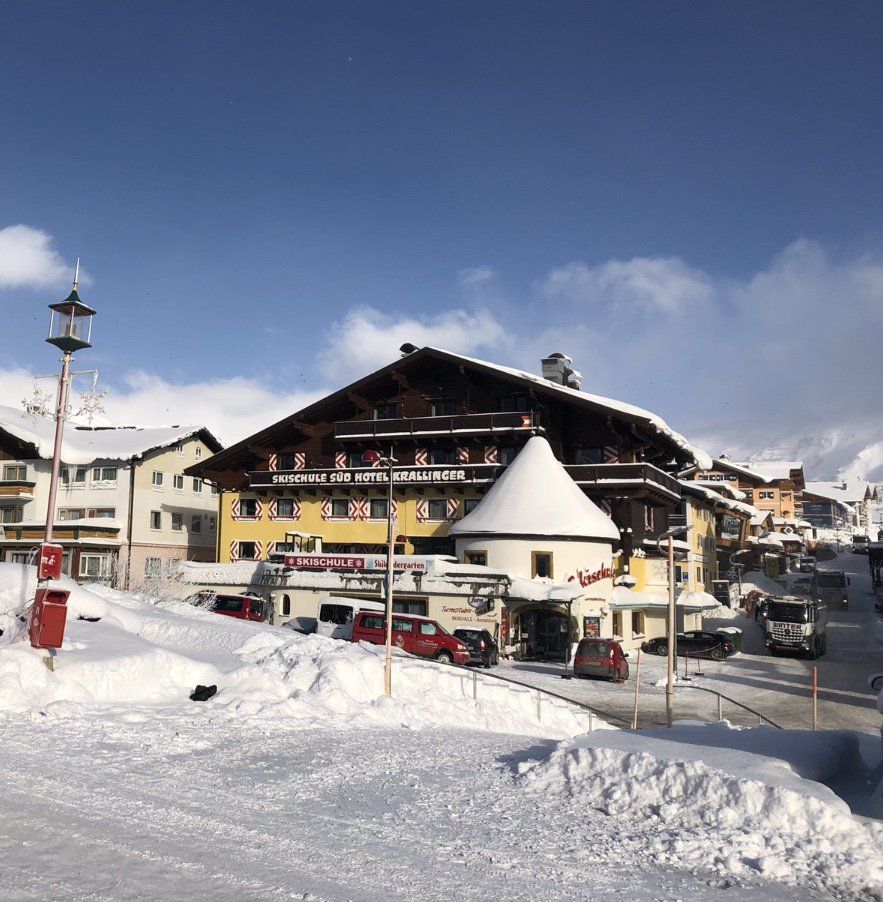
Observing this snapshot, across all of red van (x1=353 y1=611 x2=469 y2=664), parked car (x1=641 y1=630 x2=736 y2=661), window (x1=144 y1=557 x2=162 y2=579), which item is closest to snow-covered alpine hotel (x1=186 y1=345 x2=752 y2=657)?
window (x1=144 y1=557 x2=162 y2=579)

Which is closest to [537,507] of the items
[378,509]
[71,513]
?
[378,509]

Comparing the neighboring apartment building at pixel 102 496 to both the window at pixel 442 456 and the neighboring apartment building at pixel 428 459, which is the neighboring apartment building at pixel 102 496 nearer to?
the neighboring apartment building at pixel 428 459

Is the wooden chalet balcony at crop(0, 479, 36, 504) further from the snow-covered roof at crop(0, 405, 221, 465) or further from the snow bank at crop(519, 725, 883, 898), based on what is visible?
the snow bank at crop(519, 725, 883, 898)

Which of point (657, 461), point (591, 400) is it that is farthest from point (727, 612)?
point (591, 400)

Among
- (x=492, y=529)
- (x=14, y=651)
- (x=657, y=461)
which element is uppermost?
(x=657, y=461)

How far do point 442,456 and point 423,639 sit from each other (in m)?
17.3

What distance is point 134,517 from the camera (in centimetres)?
5153

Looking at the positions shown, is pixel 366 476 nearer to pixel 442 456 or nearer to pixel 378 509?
pixel 378 509

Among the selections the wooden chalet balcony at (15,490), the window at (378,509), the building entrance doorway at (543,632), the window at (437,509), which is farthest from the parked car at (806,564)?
the wooden chalet balcony at (15,490)

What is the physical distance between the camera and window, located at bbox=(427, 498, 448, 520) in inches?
1791

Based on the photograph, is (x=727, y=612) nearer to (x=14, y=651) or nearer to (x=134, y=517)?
(x=134, y=517)

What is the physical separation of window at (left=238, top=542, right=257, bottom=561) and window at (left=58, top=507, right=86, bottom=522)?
11.2 m

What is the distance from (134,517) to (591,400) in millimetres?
29019

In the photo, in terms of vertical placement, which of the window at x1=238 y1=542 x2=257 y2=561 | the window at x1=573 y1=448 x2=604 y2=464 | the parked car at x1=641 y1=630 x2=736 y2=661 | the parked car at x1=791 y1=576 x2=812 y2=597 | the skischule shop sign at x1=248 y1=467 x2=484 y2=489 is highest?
the window at x1=573 y1=448 x2=604 y2=464
